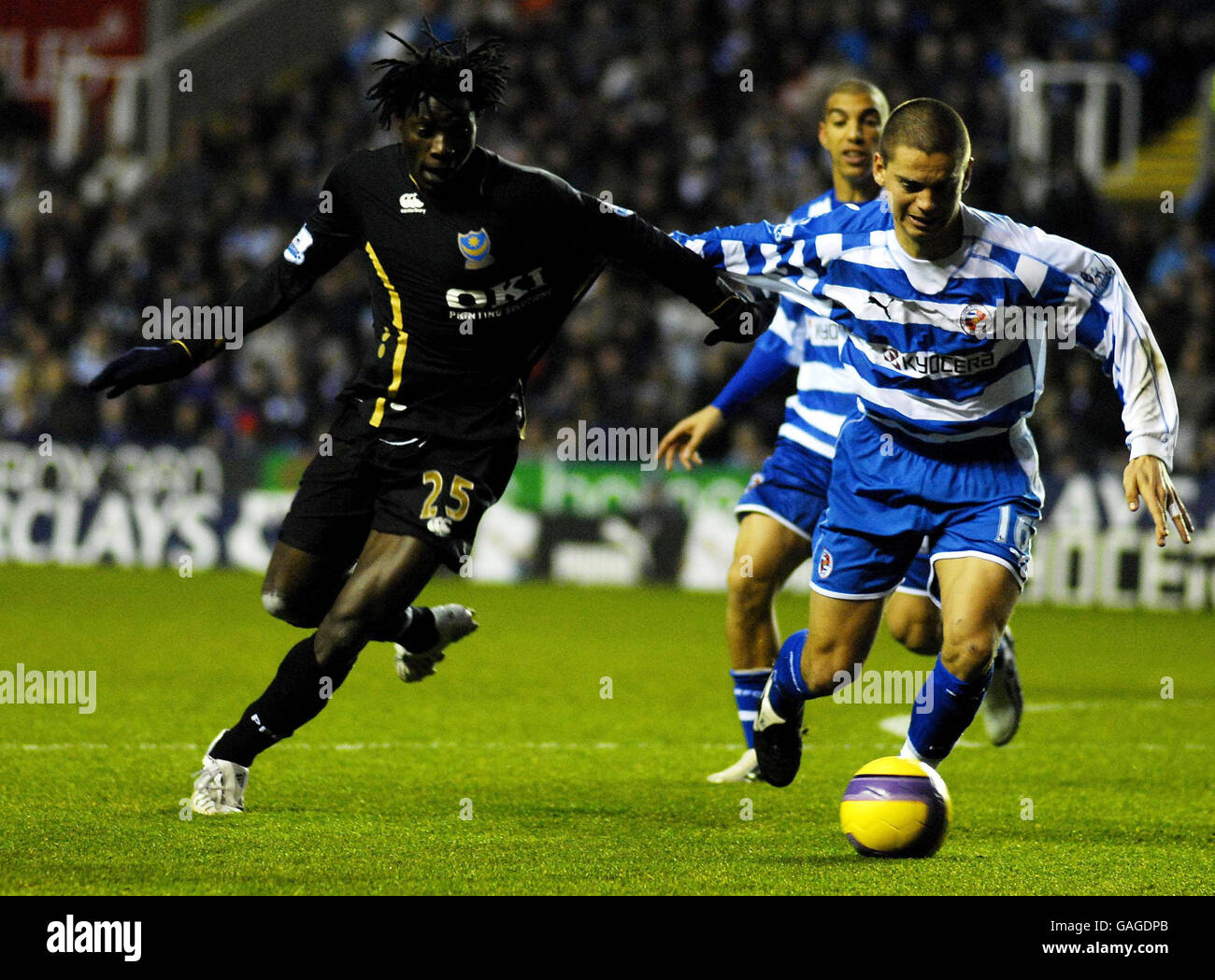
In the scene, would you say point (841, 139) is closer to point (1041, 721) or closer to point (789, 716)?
point (789, 716)

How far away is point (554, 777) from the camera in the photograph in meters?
6.61

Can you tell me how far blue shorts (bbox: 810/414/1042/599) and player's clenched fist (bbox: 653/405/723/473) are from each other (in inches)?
41.7

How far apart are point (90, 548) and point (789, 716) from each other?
12131 mm

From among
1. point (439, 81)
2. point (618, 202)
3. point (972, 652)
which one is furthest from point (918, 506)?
point (618, 202)

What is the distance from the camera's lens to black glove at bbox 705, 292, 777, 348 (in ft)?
19.1

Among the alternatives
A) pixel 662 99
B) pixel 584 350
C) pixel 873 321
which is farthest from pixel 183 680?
pixel 662 99

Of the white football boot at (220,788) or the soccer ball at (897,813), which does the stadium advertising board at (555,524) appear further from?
the soccer ball at (897,813)

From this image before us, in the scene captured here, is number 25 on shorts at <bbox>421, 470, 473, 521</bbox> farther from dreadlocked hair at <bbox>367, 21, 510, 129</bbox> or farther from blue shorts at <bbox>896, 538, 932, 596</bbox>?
blue shorts at <bbox>896, 538, 932, 596</bbox>

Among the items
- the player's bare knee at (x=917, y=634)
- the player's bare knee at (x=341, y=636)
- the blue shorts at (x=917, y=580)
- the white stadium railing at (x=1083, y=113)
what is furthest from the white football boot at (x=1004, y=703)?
the white stadium railing at (x=1083, y=113)

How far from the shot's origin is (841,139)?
6.57 metres

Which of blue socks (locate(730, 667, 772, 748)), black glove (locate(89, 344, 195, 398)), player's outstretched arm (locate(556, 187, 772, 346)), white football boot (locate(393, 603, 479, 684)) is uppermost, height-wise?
player's outstretched arm (locate(556, 187, 772, 346))

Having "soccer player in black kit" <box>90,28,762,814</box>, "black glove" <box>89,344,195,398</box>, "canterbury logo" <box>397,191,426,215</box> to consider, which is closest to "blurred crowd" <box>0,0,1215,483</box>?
"soccer player in black kit" <box>90,28,762,814</box>

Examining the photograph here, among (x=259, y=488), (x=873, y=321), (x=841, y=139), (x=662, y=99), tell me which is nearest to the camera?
(x=873, y=321)

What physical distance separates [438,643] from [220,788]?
1.23 m
